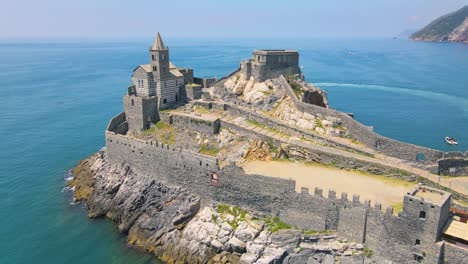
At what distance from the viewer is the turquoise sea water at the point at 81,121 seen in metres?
45.9

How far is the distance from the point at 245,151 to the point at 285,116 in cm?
873

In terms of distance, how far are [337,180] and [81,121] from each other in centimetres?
7012

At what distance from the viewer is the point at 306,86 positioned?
61.1 m

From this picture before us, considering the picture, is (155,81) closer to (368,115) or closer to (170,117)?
(170,117)

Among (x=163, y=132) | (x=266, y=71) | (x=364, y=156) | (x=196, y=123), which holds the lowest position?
(x=163, y=132)

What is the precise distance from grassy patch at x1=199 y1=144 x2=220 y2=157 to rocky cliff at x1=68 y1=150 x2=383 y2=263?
6.60m

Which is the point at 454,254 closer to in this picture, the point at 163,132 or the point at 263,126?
the point at 263,126

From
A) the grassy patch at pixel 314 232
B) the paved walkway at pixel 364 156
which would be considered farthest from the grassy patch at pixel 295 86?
the grassy patch at pixel 314 232

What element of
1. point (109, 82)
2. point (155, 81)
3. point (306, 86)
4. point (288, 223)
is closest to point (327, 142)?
point (288, 223)

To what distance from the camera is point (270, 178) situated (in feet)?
131

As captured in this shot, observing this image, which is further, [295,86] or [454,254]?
[295,86]

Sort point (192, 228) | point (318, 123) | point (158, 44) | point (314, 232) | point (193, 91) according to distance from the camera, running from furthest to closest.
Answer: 1. point (193, 91)
2. point (158, 44)
3. point (318, 123)
4. point (192, 228)
5. point (314, 232)

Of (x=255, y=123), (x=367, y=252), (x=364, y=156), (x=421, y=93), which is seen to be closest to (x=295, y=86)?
(x=255, y=123)

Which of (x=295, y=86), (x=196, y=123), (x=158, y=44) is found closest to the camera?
(x=196, y=123)
